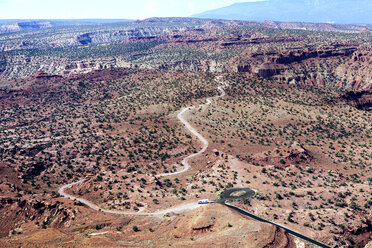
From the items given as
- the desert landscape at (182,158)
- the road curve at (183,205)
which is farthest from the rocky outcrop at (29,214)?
the road curve at (183,205)

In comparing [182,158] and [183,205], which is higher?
[183,205]

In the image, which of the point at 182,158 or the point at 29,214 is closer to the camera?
the point at 29,214

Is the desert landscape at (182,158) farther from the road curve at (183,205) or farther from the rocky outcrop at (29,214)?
the road curve at (183,205)

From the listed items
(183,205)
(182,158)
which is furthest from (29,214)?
(182,158)

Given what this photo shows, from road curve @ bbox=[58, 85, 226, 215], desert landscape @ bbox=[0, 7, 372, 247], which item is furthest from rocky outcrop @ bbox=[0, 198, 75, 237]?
road curve @ bbox=[58, 85, 226, 215]

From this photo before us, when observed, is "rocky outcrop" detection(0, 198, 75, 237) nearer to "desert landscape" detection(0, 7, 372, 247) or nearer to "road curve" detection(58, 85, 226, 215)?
"desert landscape" detection(0, 7, 372, 247)

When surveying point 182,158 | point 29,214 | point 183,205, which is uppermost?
point 29,214

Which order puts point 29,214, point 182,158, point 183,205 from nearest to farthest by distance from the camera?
point 29,214, point 183,205, point 182,158

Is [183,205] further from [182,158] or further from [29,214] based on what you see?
[182,158]

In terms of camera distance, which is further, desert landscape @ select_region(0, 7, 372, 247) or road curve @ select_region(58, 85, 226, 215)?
road curve @ select_region(58, 85, 226, 215)

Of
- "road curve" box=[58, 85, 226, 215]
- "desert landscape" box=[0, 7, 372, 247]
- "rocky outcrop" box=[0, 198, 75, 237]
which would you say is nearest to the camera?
"desert landscape" box=[0, 7, 372, 247]

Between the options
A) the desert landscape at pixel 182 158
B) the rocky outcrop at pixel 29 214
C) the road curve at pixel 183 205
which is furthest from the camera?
the road curve at pixel 183 205
